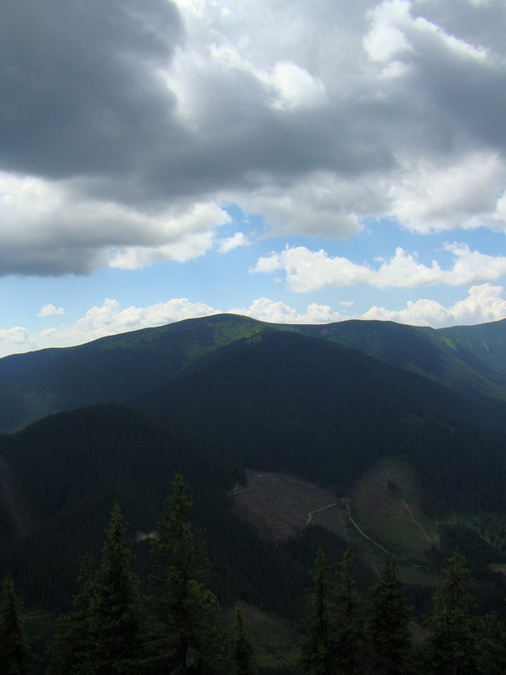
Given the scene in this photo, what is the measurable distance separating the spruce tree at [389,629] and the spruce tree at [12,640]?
28659 millimetres

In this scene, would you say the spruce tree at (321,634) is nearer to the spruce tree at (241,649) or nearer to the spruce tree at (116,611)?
the spruce tree at (241,649)

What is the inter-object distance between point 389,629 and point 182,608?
60.1ft

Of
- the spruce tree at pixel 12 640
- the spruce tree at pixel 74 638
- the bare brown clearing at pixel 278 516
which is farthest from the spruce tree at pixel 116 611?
the bare brown clearing at pixel 278 516

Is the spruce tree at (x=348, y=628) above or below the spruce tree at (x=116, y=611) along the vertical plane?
below

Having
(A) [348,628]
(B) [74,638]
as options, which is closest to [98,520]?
(B) [74,638]

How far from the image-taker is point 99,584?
33312mm

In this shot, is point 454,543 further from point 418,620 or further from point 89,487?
point 89,487

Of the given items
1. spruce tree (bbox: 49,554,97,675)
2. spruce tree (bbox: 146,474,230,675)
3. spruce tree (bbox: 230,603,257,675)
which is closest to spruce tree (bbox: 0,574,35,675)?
spruce tree (bbox: 49,554,97,675)

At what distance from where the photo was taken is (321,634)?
4053cm

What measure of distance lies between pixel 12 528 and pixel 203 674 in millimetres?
148786

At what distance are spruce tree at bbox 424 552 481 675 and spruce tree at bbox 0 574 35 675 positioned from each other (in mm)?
32928

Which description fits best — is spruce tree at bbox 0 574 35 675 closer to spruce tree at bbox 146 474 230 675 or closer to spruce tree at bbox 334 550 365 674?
spruce tree at bbox 146 474 230 675

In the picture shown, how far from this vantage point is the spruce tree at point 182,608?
3108 cm

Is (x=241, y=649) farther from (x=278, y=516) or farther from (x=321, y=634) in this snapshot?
(x=278, y=516)
